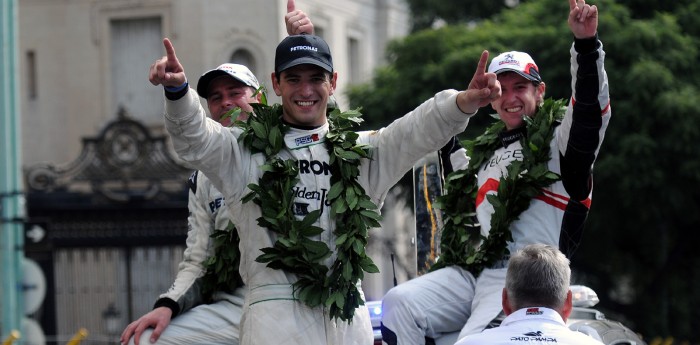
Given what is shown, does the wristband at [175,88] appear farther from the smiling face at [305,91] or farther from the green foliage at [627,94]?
the green foliage at [627,94]

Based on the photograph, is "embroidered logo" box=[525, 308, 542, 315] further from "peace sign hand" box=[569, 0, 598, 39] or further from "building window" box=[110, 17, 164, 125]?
"building window" box=[110, 17, 164, 125]

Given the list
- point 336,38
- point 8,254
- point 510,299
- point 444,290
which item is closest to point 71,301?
point 336,38

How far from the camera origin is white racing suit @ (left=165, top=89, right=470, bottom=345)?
6996 mm

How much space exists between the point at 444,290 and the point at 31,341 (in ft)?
38.1

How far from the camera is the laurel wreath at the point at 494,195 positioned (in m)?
8.31

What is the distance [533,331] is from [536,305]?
0.51 feet

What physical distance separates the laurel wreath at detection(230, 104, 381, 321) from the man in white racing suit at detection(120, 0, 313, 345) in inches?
28.5

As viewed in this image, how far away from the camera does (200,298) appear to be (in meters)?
8.47

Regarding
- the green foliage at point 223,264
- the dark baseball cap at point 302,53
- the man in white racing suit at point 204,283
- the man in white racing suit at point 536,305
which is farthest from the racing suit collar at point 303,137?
the man in white racing suit at point 536,305

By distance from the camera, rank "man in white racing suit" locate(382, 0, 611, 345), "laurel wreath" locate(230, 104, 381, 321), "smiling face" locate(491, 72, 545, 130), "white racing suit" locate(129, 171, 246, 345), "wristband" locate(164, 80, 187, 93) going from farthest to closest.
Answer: "smiling face" locate(491, 72, 545, 130) → "white racing suit" locate(129, 171, 246, 345) → "man in white racing suit" locate(382, 0, 611, 345) → "laurel wreath" locate(230, 104, 381, 321) → "wristband" locate(164, 80, 187, 93)

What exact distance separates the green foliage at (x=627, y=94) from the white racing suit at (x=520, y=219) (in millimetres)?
18685

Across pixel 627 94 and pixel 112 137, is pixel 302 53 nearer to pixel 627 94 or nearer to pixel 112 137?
pixel 627 94

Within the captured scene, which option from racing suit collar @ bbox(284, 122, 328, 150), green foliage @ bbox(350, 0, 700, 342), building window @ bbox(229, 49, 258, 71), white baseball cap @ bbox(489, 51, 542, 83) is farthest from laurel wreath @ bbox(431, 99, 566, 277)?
building window @ bbox(229, 49, 258, 71)

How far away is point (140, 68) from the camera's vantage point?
1355 inches
